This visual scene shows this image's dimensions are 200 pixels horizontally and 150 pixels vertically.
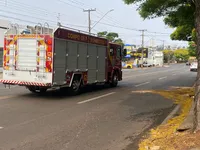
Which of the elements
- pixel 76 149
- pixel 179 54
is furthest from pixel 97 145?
pixel 179 54

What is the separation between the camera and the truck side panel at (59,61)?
11.9 metres

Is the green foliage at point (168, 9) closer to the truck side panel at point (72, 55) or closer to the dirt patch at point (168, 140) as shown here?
the truck side panel at point (72, 55)

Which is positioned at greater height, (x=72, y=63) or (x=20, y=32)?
(x=20, y=32)

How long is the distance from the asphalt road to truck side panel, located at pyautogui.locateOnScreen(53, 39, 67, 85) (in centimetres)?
81

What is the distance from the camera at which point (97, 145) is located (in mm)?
6113

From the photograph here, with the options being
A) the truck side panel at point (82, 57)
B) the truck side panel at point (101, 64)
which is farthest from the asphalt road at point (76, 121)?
the truck side panel at point (101, 64)

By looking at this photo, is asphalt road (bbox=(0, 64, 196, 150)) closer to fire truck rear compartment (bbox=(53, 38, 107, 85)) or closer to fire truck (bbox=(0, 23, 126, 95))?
fire truck (bbox=(0, 23, 126, 95))

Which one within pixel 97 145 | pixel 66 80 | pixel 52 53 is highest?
pixel 52 53

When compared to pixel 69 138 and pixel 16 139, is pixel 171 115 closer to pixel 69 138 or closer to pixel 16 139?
pixel 69 138

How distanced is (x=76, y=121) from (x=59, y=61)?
4.31m

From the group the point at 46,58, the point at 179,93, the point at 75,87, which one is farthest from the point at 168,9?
the point at 46,58

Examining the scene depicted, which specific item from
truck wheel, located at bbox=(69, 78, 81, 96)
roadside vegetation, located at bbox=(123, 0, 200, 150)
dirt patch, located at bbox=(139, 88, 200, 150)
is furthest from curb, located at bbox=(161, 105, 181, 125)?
truck wheel, located at bbox=(69, 78, 81, 96)

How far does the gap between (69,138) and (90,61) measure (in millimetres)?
8268

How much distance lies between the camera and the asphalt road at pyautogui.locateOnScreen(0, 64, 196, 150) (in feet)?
20.4
